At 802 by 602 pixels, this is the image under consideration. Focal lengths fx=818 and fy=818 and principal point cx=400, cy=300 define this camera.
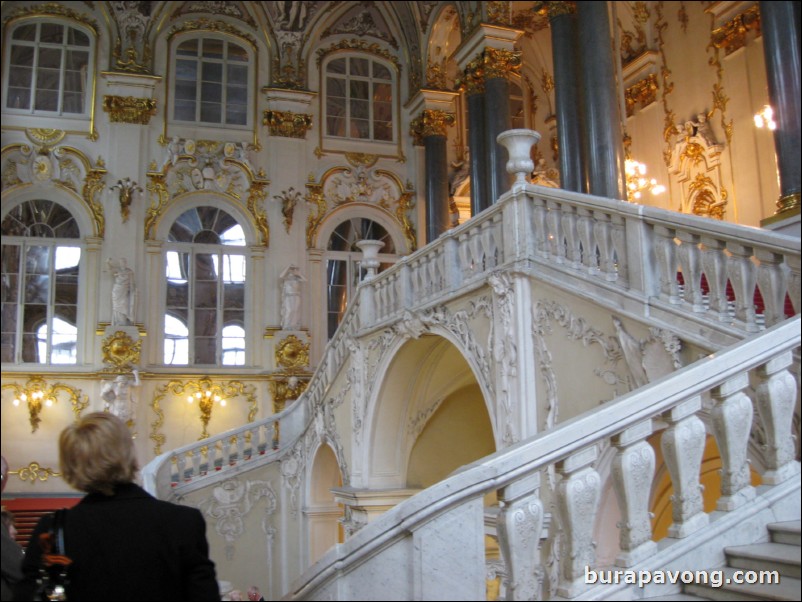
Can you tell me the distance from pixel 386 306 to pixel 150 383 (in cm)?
681

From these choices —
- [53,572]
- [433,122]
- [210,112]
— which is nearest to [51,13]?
[210,112]

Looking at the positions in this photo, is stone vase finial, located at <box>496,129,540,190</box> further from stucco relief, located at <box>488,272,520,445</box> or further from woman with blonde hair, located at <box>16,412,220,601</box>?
woman with blonde hair, located at <box>16,412,220,601</box>

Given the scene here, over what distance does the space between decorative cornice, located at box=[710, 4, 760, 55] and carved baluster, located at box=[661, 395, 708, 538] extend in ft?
36.3

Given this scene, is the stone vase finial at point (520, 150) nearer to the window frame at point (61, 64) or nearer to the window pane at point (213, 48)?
the window frame at point (61, 64)

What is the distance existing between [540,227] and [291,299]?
30.4ft

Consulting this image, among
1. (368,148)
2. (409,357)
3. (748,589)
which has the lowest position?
(748,589)

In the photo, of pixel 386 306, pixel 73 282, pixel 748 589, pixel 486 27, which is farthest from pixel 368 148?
pixel 748 589

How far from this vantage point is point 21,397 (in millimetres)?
14305

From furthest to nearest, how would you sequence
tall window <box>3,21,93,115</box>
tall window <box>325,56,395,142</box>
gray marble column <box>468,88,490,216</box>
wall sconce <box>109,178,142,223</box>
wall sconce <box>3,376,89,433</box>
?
tall window <box>325,56,395,142</box>, tall window <box>3,21,93,115</box>, wall sconce <box>109,178,142,223</box>, wall sconce <box>3,376,89,433</box>, gray marble column <box>468,88,490,216</box>

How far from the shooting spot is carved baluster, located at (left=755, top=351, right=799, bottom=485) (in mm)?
3311

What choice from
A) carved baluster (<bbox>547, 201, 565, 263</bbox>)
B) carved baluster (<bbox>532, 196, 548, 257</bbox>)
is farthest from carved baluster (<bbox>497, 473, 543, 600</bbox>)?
carved baluster (<bbox>532, 196, 548, 257</bbox>)

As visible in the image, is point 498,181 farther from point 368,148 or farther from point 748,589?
point 748,589

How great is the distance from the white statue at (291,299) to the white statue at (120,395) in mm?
3008

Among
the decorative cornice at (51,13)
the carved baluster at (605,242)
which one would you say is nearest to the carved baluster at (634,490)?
the carved baluster at (605,242)
